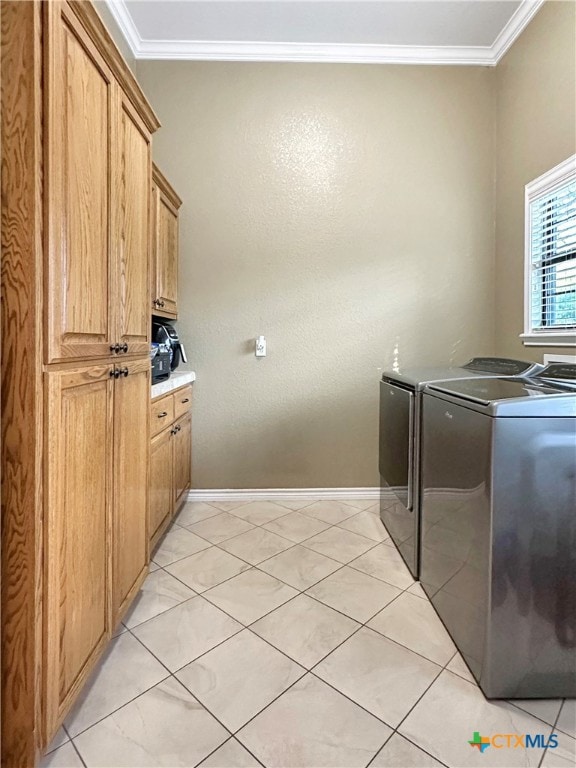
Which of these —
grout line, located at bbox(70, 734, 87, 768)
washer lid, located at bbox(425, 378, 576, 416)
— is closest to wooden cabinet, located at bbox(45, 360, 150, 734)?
grout line, located at bbox(70, 734, 87, 768)

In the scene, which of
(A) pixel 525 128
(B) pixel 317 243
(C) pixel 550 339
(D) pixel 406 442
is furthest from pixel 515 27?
(D) pixel 406 442

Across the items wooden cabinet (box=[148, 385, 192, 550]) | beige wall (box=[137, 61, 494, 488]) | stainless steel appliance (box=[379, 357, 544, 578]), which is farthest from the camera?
beige wall (box=[137, 61, 494, 488])

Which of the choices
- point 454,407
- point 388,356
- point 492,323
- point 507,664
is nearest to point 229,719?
point 507,664

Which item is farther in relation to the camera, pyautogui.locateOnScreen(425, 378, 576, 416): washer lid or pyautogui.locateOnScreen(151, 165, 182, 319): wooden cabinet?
pyautogui.locateOnScreen(151, 165, 182, 319): wooden cabinet

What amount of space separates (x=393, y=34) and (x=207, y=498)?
3.34 m

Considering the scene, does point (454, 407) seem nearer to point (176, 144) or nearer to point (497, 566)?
point (497, 566)

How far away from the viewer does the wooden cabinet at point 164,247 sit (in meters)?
2.15

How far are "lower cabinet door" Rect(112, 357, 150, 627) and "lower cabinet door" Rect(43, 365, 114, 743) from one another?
0.21ft

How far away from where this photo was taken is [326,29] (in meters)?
2.47

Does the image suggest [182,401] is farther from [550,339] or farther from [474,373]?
[550,339]

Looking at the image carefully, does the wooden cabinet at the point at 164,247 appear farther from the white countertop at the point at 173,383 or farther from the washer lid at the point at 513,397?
the washer lid at the point at 513,397

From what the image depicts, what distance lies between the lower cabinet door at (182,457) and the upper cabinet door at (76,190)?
119 centimetres

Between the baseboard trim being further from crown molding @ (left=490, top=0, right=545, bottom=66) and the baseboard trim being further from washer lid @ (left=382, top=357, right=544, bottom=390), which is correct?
crown molding @ (left=490, top=0, right=545, bottom=66)

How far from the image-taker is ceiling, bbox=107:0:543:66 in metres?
2.30
